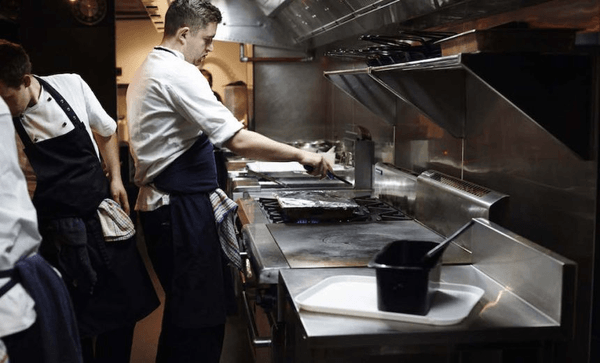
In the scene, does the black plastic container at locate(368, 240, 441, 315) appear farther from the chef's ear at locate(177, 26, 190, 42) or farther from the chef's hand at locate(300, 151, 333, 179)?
the chef's ear at locate(177, 26, 190, 42)

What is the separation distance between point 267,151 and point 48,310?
1.15m

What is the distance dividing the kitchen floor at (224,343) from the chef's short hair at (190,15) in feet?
5.76

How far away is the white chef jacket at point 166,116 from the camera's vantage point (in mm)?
2723

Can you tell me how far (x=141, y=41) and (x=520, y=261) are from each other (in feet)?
32.4

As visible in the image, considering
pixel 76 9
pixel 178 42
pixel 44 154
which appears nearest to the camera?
pixel 44 154

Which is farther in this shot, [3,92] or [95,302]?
[95,302]

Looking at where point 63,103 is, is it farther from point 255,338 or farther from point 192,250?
point 255,338

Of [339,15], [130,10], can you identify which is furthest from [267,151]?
[130,10]

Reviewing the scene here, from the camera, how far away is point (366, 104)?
12.2 ft

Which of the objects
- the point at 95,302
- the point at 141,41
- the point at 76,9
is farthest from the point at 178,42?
the point at 141,41

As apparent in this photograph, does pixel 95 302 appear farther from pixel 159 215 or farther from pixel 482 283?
pixel 482 283

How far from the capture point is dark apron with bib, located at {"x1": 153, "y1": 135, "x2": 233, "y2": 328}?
9.34 feet

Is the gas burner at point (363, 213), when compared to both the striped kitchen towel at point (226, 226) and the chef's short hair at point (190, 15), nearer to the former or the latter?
the striped kitchen towel at point (226, 226)

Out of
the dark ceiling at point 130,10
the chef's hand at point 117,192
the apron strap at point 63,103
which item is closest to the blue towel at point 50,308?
the apron strap at point 63,103
